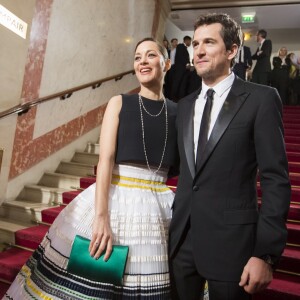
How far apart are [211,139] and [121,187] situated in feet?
1.55

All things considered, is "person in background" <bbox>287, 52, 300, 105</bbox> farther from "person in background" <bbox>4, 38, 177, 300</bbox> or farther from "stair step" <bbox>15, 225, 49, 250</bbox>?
"person in background" <bbox>4, 38, 177, 300</bbox>

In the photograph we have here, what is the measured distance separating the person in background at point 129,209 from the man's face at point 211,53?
0.34 m

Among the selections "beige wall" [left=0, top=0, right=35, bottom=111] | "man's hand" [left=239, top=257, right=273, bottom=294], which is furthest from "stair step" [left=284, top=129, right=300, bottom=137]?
"man's hand" [left=239, top=257, right=273, bottom=294]

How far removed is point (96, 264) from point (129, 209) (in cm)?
25

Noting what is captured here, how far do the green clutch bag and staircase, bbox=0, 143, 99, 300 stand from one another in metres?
1.60

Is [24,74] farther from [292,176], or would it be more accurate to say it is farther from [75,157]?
[292,176]

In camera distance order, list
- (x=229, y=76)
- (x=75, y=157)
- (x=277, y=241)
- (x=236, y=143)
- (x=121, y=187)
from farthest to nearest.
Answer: (x=75, y=157) → (x=121, y=187) → (x=229, y=76) → (x=236, y=143) → (x=277, y=241)

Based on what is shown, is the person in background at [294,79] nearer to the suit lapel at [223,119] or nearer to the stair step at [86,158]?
the stair step at [86,158]

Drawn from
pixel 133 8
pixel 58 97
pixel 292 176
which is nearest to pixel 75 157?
pixel 58 97

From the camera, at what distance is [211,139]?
1.16 meters

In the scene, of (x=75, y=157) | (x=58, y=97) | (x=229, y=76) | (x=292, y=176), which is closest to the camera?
(x=229, y=76)

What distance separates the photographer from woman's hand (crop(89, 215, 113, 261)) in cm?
122

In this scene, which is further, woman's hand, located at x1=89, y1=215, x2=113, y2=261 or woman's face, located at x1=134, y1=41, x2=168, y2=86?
woman's face, located at x1=134, y1=41, x2=168, y2=86

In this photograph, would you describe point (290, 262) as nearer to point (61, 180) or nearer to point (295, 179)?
point (295, 179)
